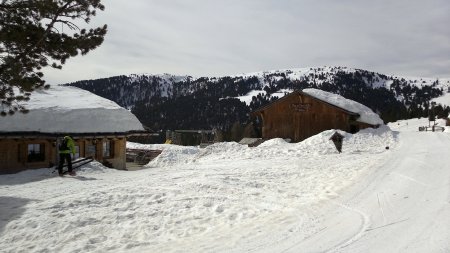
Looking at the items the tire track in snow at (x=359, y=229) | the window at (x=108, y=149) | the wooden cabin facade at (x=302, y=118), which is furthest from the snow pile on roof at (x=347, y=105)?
the tire track in snow at (x=359, y=229)

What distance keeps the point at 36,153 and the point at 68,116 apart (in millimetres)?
2510

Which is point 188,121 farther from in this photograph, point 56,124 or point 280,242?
point 280,242

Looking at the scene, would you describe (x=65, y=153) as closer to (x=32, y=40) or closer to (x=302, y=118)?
(x=32, y=40)

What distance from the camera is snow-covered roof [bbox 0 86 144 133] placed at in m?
19.1

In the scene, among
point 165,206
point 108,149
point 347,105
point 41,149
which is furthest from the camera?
point 347,105

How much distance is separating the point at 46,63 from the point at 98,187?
4.65m

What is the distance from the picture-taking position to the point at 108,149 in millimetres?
24172

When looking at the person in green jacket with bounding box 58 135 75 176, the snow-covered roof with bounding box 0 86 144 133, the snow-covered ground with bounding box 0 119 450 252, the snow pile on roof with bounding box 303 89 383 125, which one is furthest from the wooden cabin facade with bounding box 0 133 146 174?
the snow pile on roof with bounding box 303 89 383 125

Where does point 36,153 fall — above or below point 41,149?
below

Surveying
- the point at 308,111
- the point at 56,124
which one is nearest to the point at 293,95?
the point at 308,111

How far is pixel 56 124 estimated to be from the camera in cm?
2023

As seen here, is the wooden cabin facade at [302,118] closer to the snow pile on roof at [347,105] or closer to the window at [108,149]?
the snow pile on roof at [347,105]

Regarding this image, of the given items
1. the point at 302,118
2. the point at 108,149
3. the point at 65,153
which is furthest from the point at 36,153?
the point at 302,118

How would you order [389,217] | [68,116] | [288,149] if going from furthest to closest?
[288,149] → [68,116] → [389,217]
